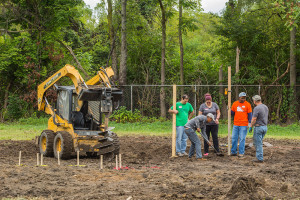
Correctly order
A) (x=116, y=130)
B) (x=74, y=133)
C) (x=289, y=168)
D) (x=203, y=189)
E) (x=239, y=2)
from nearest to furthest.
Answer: (x=203, y=189)
(x=289, y=168)
(x=74, y=133)
(x=116, y=130)
(x=239, y=2)

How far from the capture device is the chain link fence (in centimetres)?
2502

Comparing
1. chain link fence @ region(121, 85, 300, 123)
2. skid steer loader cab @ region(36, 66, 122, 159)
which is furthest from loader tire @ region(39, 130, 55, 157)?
chain link fence @ region(121, 85, 300, 123)

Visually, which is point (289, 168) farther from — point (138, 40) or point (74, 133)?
point (138, 40)

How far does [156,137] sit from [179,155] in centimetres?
585

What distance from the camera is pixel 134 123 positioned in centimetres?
2508

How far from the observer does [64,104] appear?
1372cm

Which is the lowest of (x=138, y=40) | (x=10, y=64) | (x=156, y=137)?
(x=156, y=137)

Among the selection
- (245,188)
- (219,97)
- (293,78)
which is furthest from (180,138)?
Answer: (293,78)

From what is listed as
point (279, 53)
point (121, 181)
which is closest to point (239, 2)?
point (279, 53)

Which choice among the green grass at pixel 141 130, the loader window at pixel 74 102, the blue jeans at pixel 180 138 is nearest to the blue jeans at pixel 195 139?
the blue jeans at pixel 180 138

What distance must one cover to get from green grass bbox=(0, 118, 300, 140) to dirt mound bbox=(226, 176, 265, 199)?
1208 cm

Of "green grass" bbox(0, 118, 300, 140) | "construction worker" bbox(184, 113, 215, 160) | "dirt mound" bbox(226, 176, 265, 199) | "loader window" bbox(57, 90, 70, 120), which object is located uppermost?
"loader window" bbox(57, 90, 70, 120)

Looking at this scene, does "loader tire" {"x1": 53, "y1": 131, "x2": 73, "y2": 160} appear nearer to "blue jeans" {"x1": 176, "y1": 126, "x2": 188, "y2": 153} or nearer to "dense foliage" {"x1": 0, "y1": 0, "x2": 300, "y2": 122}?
"blue jeans" {"x1": 176, "y1": 126, "x2": 188, "y2": 153}

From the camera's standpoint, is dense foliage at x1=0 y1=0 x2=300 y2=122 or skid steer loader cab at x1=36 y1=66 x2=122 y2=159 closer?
skid steer loader cab at x1=36 y1=66 x2=122 y2=159
